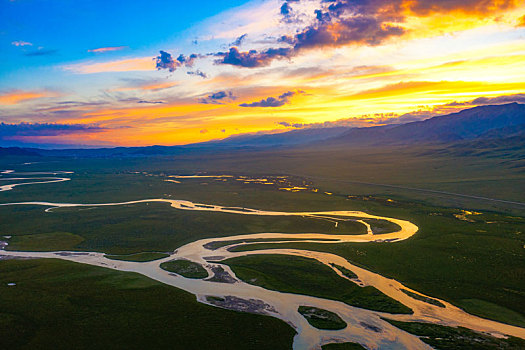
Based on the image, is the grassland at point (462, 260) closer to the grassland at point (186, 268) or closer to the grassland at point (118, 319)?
the grassland at point (186, 268)

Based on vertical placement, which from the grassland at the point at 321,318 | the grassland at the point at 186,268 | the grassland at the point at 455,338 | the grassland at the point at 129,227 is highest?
the grassland at the point at 129,227

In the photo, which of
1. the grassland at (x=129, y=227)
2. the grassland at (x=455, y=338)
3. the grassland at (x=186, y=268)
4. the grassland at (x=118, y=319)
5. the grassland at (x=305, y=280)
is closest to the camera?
the grassland at (x=455, y=338)

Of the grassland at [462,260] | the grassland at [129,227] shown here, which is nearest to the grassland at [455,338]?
the grassland at [462,260]

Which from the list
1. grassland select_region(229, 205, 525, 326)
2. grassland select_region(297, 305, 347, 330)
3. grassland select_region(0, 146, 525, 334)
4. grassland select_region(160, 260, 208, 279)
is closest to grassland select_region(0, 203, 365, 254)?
grassland select_region(0, 146, 525, 334)

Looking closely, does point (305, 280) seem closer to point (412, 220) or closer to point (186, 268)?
point (186, 268)

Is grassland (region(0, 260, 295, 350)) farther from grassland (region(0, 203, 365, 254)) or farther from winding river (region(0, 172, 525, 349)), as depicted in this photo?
grassland (region(0, 203, 365, 254))

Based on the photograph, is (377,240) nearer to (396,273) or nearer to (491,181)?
(396,273)
